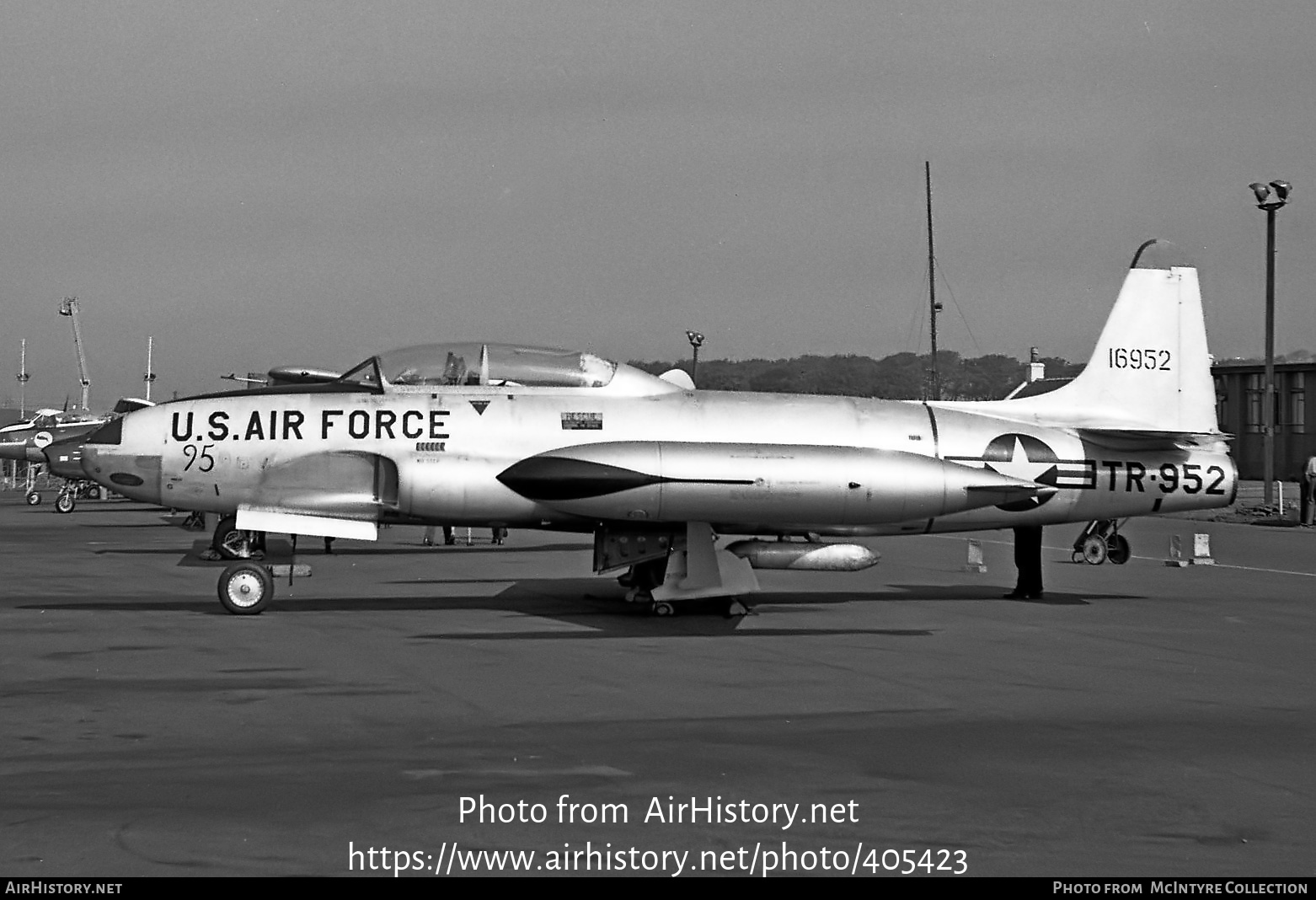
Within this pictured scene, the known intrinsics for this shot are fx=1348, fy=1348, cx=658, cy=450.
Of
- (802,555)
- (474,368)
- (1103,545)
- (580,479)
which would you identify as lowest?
(1103,545)

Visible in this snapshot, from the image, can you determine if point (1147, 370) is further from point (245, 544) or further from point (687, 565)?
point (245, 544)

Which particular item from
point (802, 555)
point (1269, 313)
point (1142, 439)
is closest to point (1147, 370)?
point (1142, 439)

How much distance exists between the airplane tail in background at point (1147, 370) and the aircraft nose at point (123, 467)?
9.19 metres

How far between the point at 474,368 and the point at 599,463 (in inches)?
89.0

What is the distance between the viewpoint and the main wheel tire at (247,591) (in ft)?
45.3

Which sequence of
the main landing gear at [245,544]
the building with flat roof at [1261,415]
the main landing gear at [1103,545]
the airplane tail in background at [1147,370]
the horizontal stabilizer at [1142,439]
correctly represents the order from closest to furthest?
1. the main landing gear at [245,544]
2. the horizontal stabilizer at [1142,439]
3. the airplane tail in background at [1147,370]
4. the main landing gear at [1103,545]
5. the building with flat roof at [1261,415]

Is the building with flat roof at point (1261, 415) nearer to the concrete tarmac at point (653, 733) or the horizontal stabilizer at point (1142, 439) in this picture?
the horizontal stabilizer at point (1142, 439)

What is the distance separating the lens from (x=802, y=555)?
567 inches

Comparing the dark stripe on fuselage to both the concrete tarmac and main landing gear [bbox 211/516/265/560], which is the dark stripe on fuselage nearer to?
the concrete tarmac

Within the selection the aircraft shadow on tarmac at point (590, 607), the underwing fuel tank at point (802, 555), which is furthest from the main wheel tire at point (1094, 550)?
the underwing fuel tank at point (802, 555)

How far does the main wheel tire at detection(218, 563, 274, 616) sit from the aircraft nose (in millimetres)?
1166

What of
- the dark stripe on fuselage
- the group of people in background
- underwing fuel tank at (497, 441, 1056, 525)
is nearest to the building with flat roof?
the group of people in background
